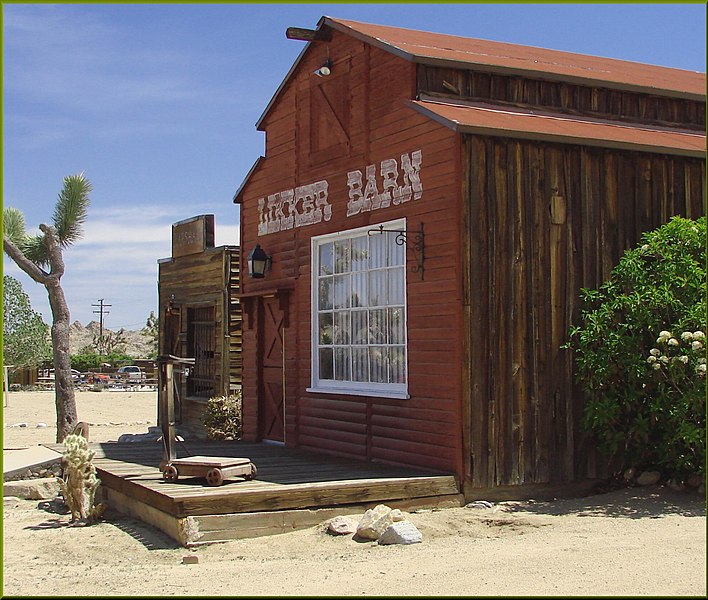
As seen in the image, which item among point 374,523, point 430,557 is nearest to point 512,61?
point 374,523

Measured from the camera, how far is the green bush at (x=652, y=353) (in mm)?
8984

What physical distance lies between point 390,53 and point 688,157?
3573 millimetres

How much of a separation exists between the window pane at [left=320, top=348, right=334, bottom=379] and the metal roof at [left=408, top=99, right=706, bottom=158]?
348cm

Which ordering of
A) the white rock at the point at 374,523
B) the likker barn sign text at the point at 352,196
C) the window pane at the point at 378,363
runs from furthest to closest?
the window pane at the point at 378,363
the likker barn sign text at the point at 352,196
the white rock at the point at 374,523

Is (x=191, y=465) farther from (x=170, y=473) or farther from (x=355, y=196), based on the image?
(x=355, y=196)

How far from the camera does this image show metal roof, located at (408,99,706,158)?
9531 mm

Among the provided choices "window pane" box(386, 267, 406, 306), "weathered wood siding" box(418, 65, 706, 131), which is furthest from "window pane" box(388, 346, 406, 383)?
"weathered wood siding" box(418, 65, 706, 131)

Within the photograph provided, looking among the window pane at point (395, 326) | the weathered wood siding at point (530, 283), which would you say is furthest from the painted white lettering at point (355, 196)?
the weathered wood siding at point (530, 283)

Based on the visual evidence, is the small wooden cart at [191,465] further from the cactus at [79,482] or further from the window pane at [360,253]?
the window pane at [360,253]

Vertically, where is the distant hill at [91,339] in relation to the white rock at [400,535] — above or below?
above

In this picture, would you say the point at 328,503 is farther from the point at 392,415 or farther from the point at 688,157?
the point at 688,157

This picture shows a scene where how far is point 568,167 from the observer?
9.98m

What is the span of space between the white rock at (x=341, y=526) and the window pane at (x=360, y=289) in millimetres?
3388

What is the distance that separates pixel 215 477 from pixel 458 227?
11.2 feet
